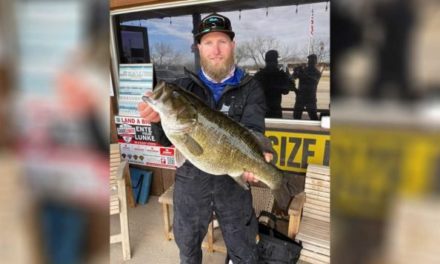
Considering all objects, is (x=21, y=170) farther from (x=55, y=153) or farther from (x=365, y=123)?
(x=365, y=123)

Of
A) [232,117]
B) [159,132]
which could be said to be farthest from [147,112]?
[232,117]

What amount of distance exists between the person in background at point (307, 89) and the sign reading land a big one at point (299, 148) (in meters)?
0.24

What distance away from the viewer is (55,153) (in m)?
0.42

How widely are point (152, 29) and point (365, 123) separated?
4044mm

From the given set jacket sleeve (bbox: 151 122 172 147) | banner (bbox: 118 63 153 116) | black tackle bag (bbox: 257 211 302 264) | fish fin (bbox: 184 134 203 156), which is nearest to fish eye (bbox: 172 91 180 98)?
fish fin (bbox: 184 134 203 156)

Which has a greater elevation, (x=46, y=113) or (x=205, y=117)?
(x=46, y=113)

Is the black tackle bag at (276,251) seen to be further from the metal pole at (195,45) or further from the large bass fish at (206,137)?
the metal pole at (195,45)

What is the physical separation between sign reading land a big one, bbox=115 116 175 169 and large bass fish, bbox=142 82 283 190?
2.27 m

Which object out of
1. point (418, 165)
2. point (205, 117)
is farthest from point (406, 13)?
point (205, 117)

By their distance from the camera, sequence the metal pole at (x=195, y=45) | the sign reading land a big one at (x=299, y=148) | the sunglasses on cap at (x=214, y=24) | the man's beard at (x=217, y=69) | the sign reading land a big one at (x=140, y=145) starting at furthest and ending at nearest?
the sign reading land a big one at (x=140, y=145) < the metal pole at (x=195, y=45) < the sign reading land a big one at (x=299, y=148) < the man's beard at (x=217, y=69) < the sunglasses on cap at (x=214, y=24)

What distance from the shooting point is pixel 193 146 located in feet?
5.77

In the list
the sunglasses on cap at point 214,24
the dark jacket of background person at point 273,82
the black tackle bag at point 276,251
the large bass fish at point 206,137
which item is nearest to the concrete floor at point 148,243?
the black tackle bag at point 276,251

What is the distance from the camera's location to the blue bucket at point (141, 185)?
428cm

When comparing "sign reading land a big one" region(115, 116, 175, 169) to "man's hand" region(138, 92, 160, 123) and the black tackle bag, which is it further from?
"man's hand" region(138, 92, 160, 123)
